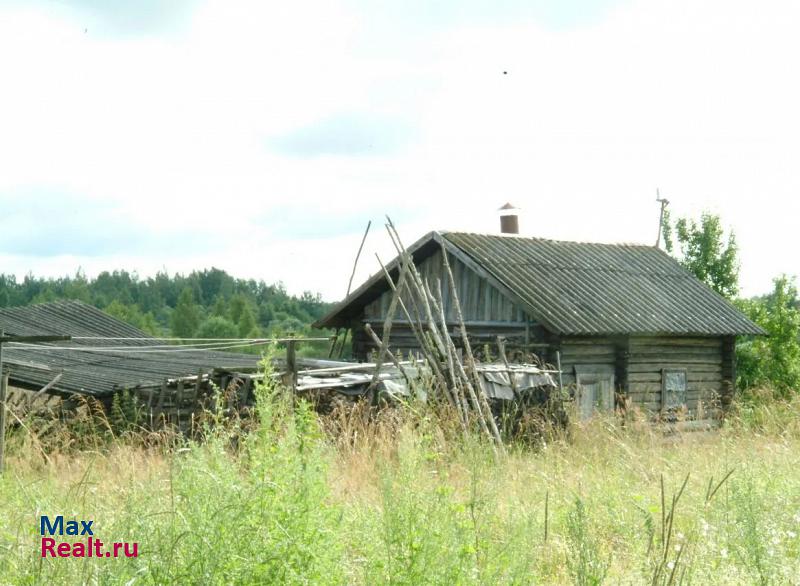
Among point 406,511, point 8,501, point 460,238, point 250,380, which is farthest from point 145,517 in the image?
point 460,238

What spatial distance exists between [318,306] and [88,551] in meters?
86.2

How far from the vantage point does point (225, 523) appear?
3.70m

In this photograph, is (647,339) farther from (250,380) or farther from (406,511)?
(406,511)

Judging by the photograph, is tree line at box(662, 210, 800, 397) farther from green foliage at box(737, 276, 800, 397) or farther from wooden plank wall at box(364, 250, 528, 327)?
wooden plank wall at box(364, 250, 528, 327)

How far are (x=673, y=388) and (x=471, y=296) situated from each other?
463cm

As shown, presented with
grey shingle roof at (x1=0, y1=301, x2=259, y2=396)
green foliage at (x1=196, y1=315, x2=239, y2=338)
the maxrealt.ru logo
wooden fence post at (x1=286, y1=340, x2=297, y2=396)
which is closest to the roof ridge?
grey shingle roof at (x1=0, y1=301, x2=259, y2=396)

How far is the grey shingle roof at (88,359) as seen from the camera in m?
16.9

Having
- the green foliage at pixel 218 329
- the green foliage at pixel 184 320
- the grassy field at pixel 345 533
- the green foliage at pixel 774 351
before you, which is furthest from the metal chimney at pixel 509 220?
the green foliage at pixel 184 320

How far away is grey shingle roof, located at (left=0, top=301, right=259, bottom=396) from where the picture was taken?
1691 cm

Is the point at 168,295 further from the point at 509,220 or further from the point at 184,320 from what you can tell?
the point at 509,220

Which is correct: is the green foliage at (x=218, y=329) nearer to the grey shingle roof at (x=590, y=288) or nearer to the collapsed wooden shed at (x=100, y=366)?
the collapsed wooden shed at (x=100, y=366)

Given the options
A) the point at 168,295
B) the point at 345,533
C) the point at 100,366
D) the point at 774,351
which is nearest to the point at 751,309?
the point at 774,351

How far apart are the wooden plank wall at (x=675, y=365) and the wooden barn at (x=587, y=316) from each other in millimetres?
24

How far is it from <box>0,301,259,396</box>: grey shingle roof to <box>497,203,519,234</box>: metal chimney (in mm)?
6408
